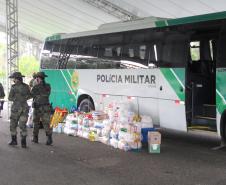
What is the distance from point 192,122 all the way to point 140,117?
4.29 ft

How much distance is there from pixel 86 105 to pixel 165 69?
388 cm

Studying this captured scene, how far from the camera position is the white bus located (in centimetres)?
969

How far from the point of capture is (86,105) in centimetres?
1355

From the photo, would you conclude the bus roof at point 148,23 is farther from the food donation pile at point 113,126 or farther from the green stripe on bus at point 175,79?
the food donation pile at point 113,126

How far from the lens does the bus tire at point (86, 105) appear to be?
13.4 m

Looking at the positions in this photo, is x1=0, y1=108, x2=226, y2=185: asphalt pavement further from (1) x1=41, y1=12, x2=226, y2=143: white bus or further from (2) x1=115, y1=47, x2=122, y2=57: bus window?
(2) x1=115, y1=47, x2=122, y2=57: bus window

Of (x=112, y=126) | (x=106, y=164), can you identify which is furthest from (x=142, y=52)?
(x=106, y=164)

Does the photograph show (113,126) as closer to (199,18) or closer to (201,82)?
(201,82)

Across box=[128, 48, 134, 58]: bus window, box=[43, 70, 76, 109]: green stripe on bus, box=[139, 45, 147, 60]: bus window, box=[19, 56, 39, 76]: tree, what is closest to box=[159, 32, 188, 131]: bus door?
box=[139, 45, 147, 60]: bus window

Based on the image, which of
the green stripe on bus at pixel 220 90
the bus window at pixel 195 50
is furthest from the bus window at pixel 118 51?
the green stripe on bus at pixel 220 90

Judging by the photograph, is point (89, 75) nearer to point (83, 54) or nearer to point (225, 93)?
point (83, 54)

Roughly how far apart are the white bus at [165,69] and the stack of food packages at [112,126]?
77 centimetres

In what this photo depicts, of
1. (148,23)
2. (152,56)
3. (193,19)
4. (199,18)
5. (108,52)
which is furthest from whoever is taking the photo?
(108,52)

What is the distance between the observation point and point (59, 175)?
284 inches
